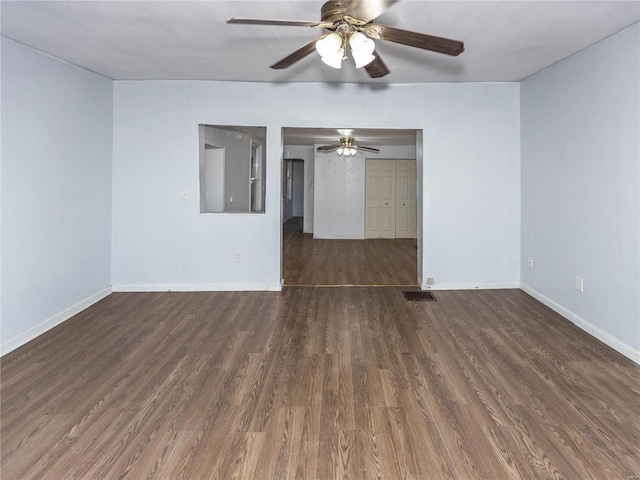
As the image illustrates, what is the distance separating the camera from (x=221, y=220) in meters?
4.72

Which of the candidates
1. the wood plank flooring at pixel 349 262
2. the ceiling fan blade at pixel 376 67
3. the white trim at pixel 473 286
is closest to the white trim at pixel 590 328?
the white trim at pixel 473 286

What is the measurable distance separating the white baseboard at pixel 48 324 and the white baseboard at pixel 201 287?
28 cm

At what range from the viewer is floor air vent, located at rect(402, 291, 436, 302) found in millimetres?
4438

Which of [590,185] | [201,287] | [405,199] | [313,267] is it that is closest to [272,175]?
[201,287]

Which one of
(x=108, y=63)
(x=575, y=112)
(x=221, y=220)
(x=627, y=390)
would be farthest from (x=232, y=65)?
(x=627, y=390)

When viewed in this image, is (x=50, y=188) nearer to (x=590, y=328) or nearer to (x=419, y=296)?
(x=419, y=296)

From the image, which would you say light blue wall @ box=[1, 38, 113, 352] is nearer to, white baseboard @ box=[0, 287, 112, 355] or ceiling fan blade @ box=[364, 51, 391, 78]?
white baseboard @ box=[0, 287, 112, 355]

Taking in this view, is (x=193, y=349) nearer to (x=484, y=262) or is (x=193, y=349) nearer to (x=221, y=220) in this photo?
(x=221, y=220)

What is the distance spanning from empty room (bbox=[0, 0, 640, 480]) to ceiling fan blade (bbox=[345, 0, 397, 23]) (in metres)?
0.01

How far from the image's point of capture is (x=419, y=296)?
15.0 feet

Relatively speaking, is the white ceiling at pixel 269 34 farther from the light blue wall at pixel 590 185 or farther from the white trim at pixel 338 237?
the white trim at pixel 338 237

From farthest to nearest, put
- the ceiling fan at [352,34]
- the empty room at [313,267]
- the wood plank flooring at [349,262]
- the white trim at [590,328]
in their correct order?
the wood plank flooring at [349,262] < the white trim at [590,328] < the ceiling fan at [352,34] < the empty room at [313,267]

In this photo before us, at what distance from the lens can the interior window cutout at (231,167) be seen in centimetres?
589

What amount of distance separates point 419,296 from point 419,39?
9.77 feet
